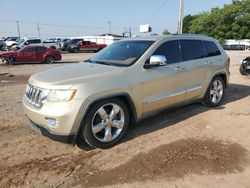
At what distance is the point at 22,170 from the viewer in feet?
11.8

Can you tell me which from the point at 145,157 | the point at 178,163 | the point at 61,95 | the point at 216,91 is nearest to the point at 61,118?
the point at 61,95

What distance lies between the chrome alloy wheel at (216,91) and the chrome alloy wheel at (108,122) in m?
3.02

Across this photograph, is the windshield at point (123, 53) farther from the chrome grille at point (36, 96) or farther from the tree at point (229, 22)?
the tree at point (229, 22)

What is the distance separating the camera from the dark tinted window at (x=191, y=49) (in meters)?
5.41

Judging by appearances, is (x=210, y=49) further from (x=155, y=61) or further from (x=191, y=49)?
(x=155, y=61)

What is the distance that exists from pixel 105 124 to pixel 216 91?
3556 millimetres

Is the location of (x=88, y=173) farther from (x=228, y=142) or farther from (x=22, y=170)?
(x=228, y=142)

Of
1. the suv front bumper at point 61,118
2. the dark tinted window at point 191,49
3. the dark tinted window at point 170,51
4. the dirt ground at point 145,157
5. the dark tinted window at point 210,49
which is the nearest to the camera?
the dirt ground at point 145,157

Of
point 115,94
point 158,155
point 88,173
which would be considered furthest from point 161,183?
point 115,94

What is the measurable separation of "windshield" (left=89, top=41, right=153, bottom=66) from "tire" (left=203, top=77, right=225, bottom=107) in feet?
7.31

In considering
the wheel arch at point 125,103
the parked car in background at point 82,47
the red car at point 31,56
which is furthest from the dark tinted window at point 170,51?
the parked car in background at point 82,47

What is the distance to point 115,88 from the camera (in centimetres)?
407

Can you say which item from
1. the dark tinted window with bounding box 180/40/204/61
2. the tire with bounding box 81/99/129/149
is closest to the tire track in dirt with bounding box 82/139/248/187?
the tire with bounding box 81/99/129/149

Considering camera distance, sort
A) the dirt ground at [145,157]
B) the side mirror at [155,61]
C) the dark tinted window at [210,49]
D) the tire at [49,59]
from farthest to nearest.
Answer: the tire at [49,59] → the dark tinted window at [210,49] → the side mirror at [155,61] → the dirt ground at [145,157]
